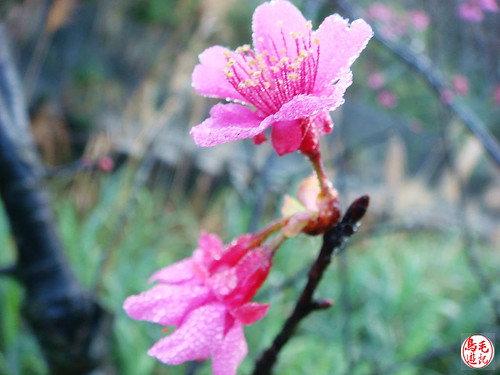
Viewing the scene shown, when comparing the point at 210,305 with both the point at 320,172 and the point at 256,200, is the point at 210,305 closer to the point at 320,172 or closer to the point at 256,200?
the point at 320,172

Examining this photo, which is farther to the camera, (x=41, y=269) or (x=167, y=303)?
(x=41, y=269)

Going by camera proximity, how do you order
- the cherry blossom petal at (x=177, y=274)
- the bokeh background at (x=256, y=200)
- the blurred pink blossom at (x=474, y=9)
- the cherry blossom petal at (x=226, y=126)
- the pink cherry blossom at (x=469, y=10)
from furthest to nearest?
the pink cherry blossom at (x=469, y=10) < the blurred pink blossom at (x=474, y=9) < the bokeh background at (x=256, y=200) < the cherry blossom petal at (x=177, y=274) < the cherry blossom petal at (x=226, y=126)

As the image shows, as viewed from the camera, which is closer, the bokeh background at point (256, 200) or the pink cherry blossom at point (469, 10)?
the bokeh background at point (256, 200)

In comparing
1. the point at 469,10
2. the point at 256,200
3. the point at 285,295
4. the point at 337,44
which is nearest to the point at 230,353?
the point at 337,44

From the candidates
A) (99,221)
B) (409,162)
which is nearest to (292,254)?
(99,221)

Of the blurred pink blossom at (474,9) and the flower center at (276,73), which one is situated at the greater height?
the flower center at (276,73)

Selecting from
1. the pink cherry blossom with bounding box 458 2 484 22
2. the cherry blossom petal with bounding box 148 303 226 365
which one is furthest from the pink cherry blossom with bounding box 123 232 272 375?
the pink cherry blossom with bounding box 458 2 484 22

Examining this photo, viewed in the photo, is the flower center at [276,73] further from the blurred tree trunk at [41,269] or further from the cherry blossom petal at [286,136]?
the blurred tree trunk at [41,269]
